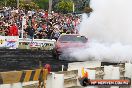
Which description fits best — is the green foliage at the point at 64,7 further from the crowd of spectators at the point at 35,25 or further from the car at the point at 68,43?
the car at the point at 68,43

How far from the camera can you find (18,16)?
3334cm

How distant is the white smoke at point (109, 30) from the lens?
60.3 feet

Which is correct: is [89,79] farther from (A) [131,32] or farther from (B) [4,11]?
(B) [4,11]

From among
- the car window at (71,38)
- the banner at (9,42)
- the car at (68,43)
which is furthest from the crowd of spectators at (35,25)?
the car at (68,43)

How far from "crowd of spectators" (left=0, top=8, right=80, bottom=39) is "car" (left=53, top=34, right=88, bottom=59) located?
638 cm

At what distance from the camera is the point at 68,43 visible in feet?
76.8

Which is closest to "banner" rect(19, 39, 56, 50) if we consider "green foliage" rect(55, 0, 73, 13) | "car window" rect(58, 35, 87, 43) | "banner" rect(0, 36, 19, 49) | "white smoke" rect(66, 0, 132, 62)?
"banner" rect(0, 36, 19, 49)

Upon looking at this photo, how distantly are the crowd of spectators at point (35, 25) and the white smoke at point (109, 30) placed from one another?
420 inches

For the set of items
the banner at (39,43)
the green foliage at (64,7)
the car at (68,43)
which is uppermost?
the green foliage at (64,7)

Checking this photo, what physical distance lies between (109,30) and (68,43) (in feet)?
15.3

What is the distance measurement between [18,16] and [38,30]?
5.66 ft

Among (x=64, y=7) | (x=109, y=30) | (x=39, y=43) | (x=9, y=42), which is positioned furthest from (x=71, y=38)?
(x=64, y=7)

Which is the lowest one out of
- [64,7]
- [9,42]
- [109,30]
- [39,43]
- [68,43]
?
[39,43]

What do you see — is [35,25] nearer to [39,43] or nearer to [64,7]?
[39,43]
